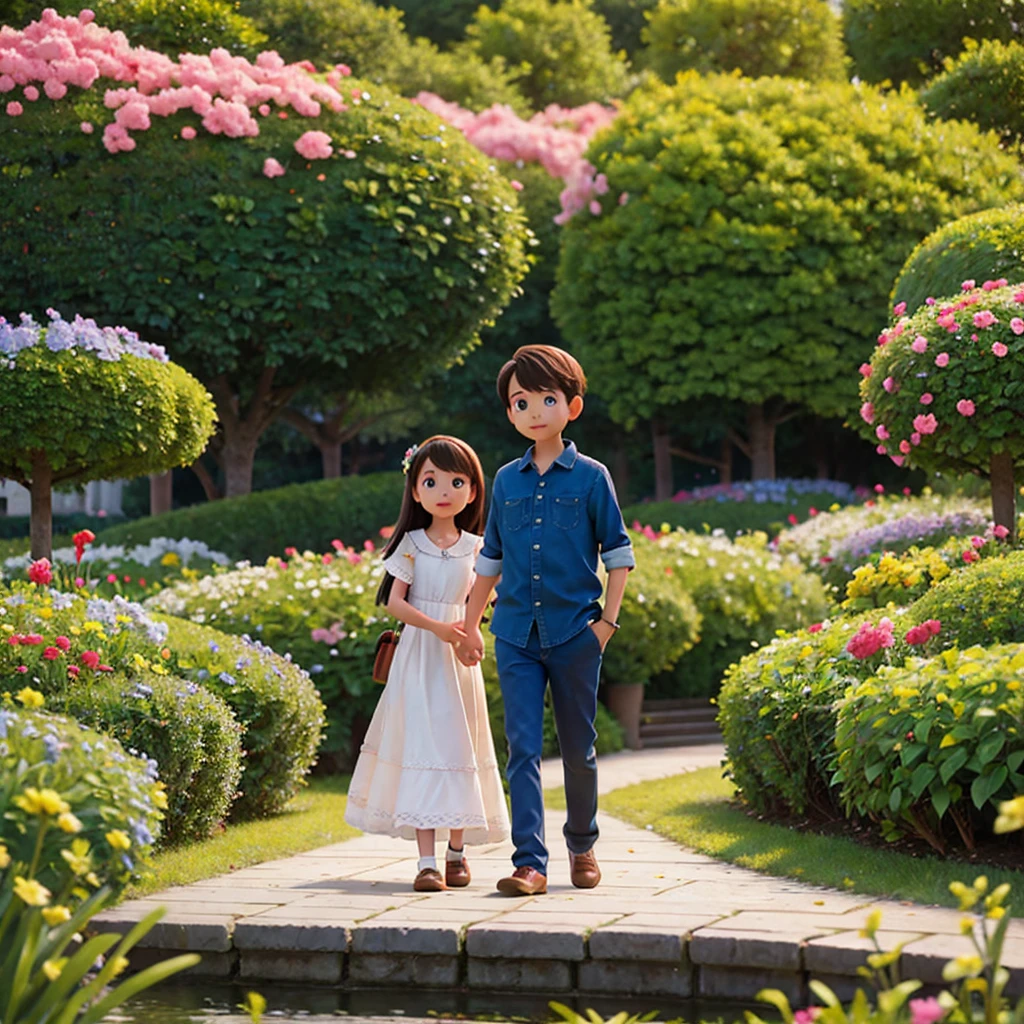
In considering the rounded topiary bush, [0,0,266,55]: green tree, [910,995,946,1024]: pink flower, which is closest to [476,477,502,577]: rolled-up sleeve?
[910,995,946,1024]: pink flower

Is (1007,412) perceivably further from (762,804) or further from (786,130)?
(786,130)

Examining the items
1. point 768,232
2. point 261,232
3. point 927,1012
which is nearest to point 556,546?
point 927,1012

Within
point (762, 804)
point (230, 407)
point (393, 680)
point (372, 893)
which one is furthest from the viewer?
point (230, 407)

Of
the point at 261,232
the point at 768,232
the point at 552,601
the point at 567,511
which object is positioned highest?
the point at 768,232

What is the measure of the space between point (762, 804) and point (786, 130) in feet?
48.7

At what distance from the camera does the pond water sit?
3.91 meters

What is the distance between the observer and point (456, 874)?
5270 millimetres

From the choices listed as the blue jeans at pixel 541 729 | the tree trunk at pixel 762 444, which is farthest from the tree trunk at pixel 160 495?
the blue jeans at pixel 541 729

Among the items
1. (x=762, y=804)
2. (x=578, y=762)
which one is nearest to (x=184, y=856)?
(x=578, y=762)

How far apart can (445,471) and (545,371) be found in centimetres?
62

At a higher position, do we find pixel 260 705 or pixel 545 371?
pixel 545 371

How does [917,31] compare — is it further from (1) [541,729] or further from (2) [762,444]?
(1) [541,729]

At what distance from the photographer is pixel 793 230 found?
19.3 m

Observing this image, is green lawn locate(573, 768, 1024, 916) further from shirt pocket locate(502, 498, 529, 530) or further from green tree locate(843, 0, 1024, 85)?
green tree locate(843, 0, 1024, 85)
